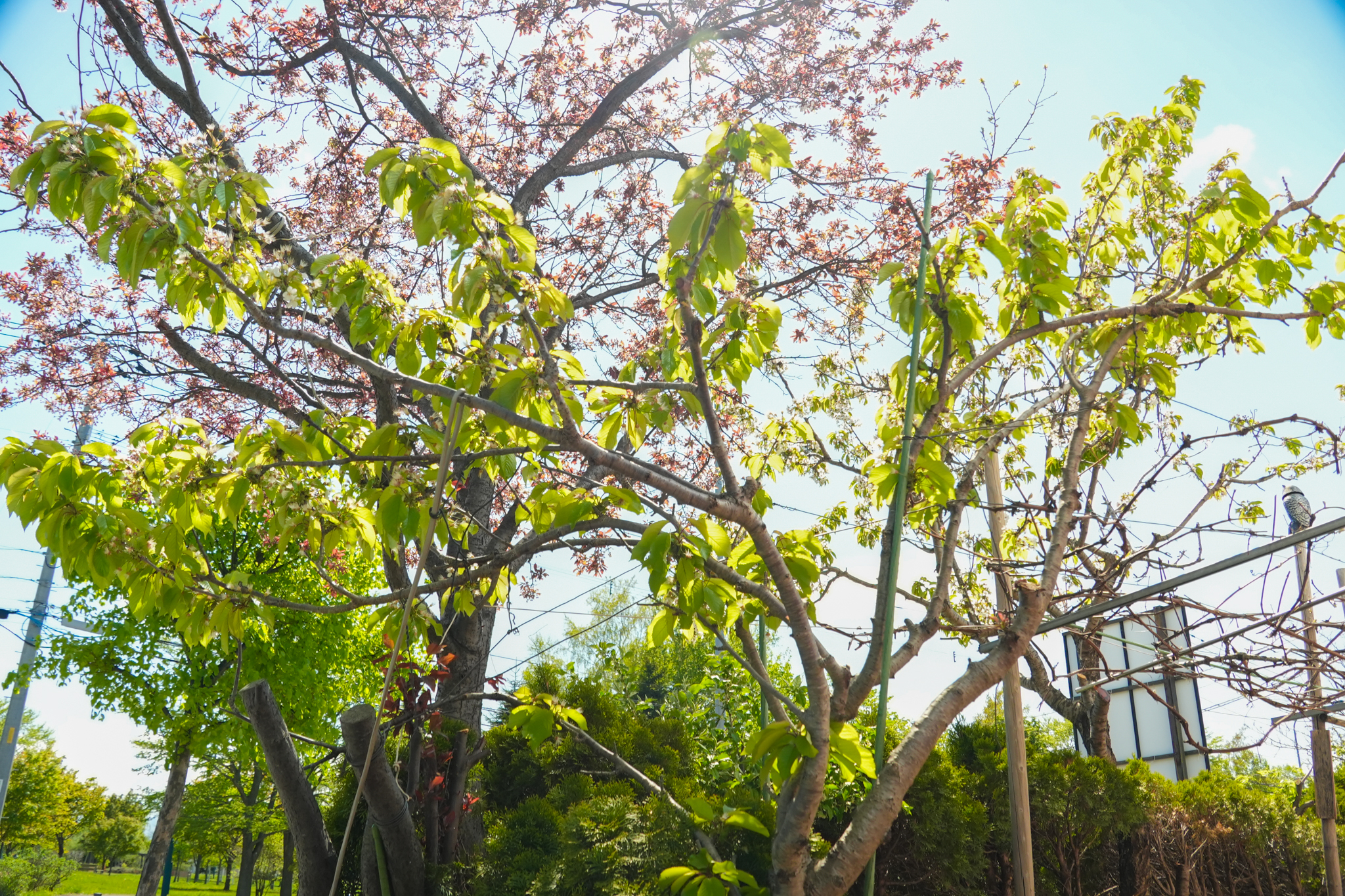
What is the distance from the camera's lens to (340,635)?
10.6 m

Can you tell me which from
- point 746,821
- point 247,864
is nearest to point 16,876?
point 247,864

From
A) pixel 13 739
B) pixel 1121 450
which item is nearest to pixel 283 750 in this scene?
pixel 1121 450

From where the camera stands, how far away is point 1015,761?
3.81m

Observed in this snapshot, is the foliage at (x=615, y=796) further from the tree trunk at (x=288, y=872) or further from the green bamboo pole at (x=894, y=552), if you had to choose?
the tree trunk at (x=288, y=872)

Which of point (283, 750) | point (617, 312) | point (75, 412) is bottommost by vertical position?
point (283, 750)

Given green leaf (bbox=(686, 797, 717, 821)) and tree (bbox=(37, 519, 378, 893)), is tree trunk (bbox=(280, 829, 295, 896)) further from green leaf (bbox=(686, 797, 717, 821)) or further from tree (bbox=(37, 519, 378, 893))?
green leaf (bbox=(686, 797, 717, 821))

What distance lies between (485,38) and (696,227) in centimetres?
515

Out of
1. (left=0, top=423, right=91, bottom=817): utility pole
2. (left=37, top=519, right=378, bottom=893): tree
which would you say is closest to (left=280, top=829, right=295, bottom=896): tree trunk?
(left=37, top=519, right=378, bottom=893): tree

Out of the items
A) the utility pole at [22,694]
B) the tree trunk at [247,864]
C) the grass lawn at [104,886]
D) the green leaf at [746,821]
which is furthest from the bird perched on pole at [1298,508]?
the grass lawn at [104,886]

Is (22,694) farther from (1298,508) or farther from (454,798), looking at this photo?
(1298,508)

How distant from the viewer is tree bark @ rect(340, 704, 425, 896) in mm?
2857

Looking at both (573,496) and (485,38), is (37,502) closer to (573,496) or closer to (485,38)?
(573,496)

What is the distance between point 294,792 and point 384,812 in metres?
0.34

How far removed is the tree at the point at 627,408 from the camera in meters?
1.88
